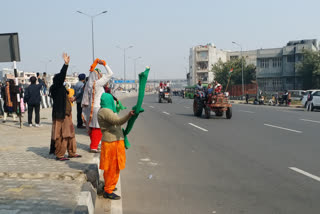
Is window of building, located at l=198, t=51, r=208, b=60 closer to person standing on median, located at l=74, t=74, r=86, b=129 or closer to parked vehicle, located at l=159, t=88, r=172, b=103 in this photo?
parked vehicle, located at l=159, t=88, r=172, b=103

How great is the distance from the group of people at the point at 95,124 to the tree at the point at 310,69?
51.7 m

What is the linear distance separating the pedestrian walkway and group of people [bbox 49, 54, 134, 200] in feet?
1.29

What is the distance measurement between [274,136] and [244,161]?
3.83 meters

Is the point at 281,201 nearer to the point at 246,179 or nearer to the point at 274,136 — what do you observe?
the point at 246,179

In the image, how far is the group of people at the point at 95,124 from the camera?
4992 mm

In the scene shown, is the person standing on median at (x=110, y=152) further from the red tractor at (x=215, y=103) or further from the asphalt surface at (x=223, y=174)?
the red tractor at (x=215, y=103)

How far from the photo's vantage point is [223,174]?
6.29 meters

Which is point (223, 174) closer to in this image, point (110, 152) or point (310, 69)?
point (110, 152)

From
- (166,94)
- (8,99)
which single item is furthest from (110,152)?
(166,94)

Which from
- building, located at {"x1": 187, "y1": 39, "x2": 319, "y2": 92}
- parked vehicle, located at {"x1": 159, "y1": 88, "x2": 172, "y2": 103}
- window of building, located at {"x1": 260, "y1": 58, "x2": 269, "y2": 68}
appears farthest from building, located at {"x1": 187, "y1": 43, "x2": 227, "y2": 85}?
parked vehicle, located at {"x1": 159, "y1": 88, "x2": 172, "y2": 103}

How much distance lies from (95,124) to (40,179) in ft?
7.78

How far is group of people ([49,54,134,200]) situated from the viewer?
499cm

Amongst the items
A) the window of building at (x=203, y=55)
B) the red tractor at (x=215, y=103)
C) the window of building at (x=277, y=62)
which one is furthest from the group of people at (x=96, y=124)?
the window of building at (x=203, y=55)

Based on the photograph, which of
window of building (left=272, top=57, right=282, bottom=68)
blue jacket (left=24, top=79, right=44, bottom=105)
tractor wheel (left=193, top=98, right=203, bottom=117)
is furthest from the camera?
window of building (left=272, top=57, right=282, bottom=68)
